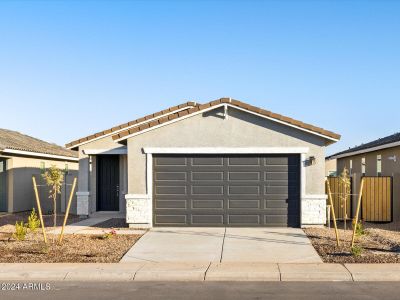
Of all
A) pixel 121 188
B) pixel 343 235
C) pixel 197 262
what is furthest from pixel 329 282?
pixel 121 188

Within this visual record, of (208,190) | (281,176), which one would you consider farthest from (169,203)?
(281,176)

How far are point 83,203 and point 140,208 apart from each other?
4910mm

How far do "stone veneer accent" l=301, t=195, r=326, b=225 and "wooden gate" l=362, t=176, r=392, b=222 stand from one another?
3011mm

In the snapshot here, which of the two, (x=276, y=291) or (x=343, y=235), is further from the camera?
(x=343, y=235)

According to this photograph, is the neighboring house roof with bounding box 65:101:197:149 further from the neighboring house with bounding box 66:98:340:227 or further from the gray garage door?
the gray garage door

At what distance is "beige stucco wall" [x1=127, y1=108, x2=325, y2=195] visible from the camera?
53.1ft

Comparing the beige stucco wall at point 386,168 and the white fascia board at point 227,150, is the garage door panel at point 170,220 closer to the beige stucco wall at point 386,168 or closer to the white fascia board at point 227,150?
the white fascia board at point 227,150

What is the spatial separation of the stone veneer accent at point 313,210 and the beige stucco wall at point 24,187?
1093 centimetres

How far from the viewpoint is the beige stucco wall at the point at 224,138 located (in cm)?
1619

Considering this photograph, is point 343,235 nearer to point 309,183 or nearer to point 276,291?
point 309,183

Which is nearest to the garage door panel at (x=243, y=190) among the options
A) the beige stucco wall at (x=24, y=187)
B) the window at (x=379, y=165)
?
the beige stucco wall at (x=24, y=187)

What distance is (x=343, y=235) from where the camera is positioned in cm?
1469

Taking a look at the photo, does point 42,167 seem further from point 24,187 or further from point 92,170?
point 92,170

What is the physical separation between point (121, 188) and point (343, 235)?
9.48 meters
